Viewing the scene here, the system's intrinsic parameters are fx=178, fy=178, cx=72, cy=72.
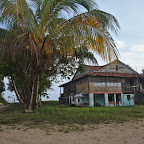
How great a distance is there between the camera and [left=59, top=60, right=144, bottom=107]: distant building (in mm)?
23438

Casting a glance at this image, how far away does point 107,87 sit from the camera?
24.2m

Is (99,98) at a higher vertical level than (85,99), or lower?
higher

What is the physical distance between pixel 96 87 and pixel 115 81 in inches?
125

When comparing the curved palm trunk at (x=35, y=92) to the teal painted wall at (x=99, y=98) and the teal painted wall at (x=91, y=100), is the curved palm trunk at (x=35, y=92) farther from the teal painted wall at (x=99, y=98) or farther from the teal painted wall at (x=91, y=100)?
the teal painted wall at (x=99, y=98)

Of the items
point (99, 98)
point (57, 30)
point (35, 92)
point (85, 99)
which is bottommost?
point (85, 99)

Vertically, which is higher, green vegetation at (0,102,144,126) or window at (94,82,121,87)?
window at (94,82,121,87)

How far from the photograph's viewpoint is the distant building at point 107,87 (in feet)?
76.9

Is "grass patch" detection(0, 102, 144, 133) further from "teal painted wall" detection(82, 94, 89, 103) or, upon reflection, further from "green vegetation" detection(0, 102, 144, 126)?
"teal painted wall" detection(82, 94, 89, 103)

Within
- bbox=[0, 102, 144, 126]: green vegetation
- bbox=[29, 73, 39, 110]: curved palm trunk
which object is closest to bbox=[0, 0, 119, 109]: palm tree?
bbox=[29, 73, 39, 110]: curved palm trunk

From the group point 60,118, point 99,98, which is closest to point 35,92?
point 60,118

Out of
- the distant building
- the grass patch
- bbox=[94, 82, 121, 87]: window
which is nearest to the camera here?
the grass patch

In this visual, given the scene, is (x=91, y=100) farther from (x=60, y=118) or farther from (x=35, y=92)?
(x=60, y=118)

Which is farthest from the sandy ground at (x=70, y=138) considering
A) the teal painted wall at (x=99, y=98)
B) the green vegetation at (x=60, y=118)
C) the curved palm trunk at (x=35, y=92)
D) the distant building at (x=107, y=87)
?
the teal painted wall at (x=99, y=98)

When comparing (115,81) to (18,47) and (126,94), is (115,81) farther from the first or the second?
(18,47)
